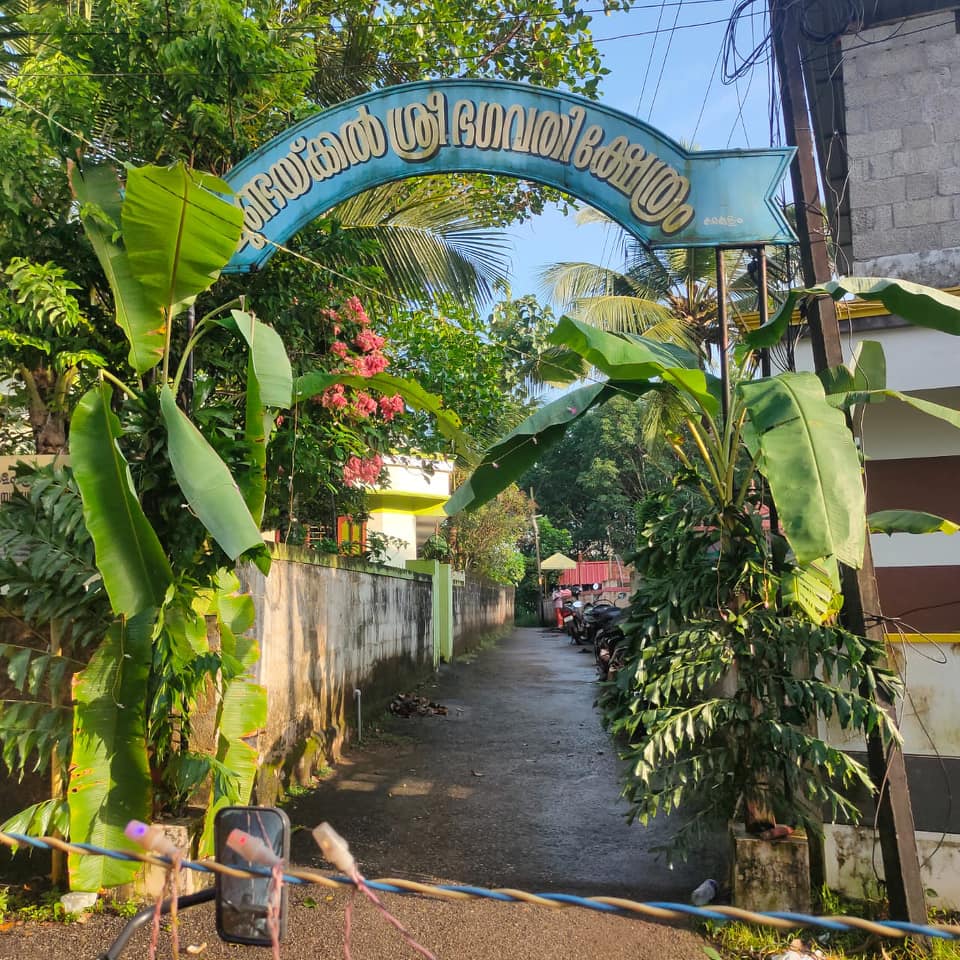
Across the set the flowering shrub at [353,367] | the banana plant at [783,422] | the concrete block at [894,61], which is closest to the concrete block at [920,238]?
the concrete block at [894,61]

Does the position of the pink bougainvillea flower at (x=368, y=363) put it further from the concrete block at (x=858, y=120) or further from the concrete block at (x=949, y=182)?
the concrete block at (x=949, y=182)

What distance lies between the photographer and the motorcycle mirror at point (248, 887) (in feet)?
5.33

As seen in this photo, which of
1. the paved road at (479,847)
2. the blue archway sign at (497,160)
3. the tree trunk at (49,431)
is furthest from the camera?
the tree trunk at (49,431)

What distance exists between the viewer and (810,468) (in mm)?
3416

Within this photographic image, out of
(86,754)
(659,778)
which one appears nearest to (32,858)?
(86,754)

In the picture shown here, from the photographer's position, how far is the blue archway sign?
4.98m

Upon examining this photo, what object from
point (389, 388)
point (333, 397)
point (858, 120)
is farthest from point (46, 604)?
point (858, 120)

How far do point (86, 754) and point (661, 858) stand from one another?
3542 mm

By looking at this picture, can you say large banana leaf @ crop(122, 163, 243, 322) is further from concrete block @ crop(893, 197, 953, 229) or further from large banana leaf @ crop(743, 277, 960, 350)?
concrete block @ crop(893, 197, 953, 229)

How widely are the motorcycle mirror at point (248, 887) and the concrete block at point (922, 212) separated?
668 centimetres

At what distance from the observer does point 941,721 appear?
4340mm

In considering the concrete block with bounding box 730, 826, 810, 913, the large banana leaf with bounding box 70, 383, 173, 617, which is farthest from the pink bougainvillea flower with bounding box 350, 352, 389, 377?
the concrete block with bounding box 730, 826, 810, 913

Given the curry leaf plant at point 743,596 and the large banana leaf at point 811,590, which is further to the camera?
the large banana leaf at point 811,590

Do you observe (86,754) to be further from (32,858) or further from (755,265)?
(755,265)
